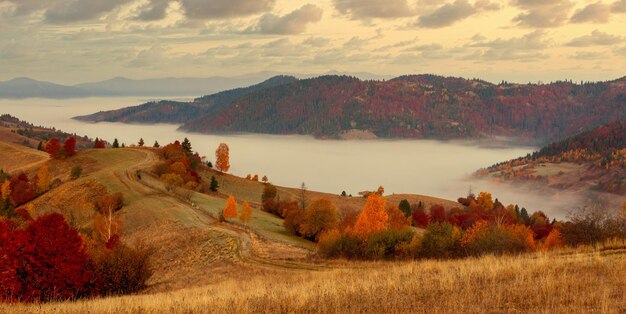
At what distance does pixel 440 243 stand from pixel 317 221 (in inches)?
1720

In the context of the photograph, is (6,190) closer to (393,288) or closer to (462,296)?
(393,288)

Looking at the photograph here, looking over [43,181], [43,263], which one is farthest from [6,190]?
[43,263]

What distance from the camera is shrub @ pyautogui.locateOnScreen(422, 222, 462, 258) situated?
4822cm

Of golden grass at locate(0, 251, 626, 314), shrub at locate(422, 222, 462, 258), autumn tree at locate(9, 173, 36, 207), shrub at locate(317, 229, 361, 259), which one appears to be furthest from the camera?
autumn tree at locate(9, 173, 36, 207)

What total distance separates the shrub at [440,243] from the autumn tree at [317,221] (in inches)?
1594

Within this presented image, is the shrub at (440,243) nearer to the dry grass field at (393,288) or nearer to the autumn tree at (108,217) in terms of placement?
the dry grass field at (393,288)

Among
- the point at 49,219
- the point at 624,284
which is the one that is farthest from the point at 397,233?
the point at 624,284

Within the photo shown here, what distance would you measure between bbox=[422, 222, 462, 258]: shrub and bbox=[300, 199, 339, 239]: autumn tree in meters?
40.5

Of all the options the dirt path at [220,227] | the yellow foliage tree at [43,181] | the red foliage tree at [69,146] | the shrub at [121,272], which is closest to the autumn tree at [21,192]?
the yellow foliage tree at [43,181]

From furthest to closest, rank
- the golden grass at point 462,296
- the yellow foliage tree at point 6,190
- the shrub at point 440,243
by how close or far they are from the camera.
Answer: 1. the yellow foliage tree at point 6,190
2. the shrub at point 440,243
3. the golden grass at point 462,296

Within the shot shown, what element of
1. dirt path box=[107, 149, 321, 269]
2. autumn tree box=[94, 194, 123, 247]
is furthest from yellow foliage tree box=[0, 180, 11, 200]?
autumn tree box=[94, 194, 123, 247]

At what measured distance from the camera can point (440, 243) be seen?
48.8 meters

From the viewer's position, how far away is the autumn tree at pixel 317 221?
90.2 meters

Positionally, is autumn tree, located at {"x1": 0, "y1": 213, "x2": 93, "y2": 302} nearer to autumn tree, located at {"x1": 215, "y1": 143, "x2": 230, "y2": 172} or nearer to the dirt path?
the dirt path
